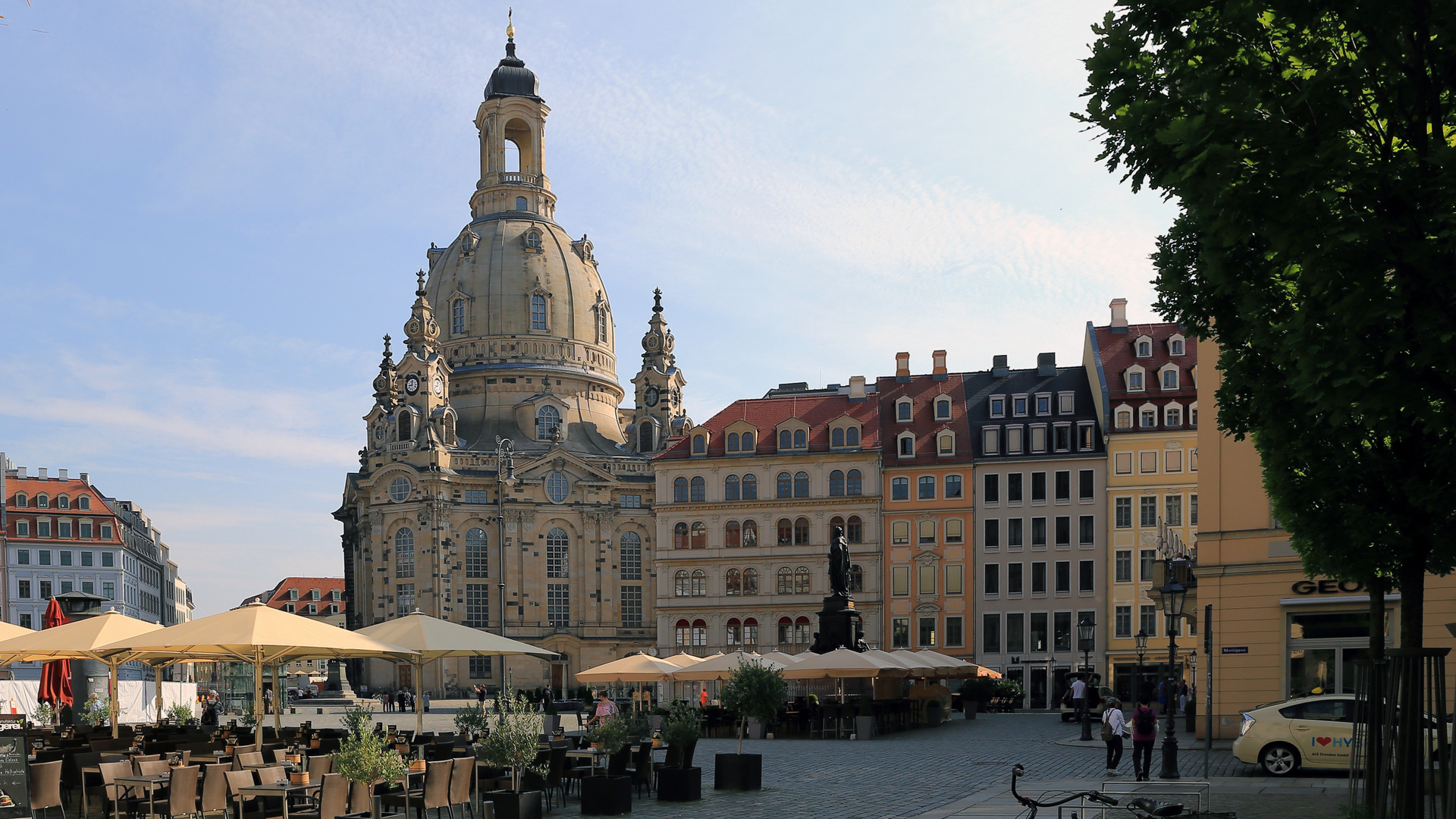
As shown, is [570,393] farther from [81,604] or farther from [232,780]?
[232,780]

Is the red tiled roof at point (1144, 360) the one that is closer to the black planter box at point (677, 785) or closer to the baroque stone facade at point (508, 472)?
the baroque stone facade at point (508, 472)

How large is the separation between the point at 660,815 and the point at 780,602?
61.3 m

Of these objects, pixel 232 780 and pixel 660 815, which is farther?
pixel 660 815

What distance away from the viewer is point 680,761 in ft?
76.9

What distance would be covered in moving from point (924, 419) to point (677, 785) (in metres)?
57.5

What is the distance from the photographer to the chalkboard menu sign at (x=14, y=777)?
17031 millimetres

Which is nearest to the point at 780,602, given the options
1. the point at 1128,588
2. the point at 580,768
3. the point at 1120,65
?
the point at 1128,588

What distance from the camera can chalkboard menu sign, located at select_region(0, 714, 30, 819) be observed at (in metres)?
17.0

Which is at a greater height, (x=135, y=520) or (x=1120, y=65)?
(x=1120, y=65)

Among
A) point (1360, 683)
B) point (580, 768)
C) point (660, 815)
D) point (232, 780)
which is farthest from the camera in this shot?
point (580, 768)

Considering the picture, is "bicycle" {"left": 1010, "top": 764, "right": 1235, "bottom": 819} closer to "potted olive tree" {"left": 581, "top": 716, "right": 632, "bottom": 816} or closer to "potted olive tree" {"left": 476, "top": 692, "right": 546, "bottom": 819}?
"potted olive tree" {"left": 581, "top": 716, "right": 632, "bottom": 816}

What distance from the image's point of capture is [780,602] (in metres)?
81.1

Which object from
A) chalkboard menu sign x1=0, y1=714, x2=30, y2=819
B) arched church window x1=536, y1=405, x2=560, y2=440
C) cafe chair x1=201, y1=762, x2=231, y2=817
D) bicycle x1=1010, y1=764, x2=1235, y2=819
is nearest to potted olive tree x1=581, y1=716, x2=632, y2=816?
cafe chair x1=201, y1=762, x2=231, y2=817

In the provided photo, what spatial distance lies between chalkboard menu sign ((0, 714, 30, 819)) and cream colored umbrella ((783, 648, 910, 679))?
23557 mm
